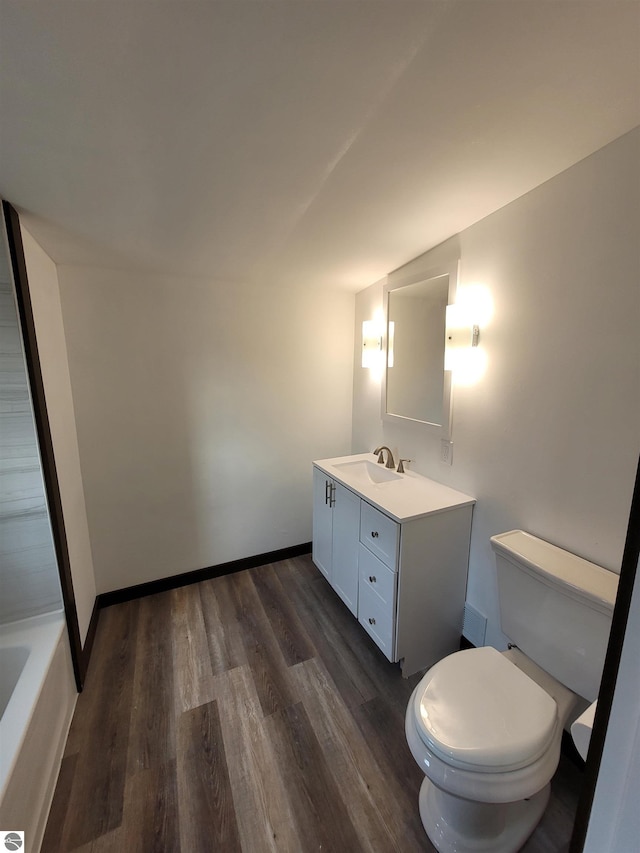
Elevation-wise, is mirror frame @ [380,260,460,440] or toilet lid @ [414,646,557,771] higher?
mirror frame @ [380,260,460,440]

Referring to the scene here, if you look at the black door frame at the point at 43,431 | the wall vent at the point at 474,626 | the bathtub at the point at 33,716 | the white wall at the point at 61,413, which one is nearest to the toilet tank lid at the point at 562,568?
the wall vent at the point at 474,626

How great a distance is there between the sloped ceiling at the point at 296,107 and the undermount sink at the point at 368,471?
137 centimetres

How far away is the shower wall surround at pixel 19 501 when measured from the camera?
130 cm

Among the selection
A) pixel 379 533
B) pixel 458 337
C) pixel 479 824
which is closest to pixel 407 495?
pixel 379 533

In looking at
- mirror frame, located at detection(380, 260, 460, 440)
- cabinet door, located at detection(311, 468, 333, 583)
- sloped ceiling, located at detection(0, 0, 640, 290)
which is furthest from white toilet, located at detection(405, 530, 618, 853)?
sloped ceiling, located at detection(0, 0, 640, 290)

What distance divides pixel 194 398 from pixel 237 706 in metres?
1.67

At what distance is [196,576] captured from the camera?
92.1 inches

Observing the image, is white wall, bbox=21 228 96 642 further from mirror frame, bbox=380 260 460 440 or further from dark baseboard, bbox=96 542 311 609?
mirror frame, bbox=380 260 460 440

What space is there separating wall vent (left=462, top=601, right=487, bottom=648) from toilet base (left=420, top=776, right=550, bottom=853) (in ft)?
1.90

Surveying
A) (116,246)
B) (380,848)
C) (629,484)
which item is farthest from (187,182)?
(380,848)

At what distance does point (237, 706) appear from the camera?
4.89ft

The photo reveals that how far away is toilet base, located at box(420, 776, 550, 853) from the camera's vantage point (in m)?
1.03

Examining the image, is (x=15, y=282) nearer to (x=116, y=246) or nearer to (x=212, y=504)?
(x=116, y=246)

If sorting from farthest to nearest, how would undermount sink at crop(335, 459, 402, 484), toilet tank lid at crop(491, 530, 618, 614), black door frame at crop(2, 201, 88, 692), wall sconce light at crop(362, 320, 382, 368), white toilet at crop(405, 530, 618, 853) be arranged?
wall sconce light at crop(362, 320, 382, 368)
undermount sink at crop(335, 459, 402, 484)
black door frame at crop(2, 201, 88, 692)
toilet tank lid at crop(491, 530, 618, 614)
white toilet at crop(405, 530, 618, 853)
